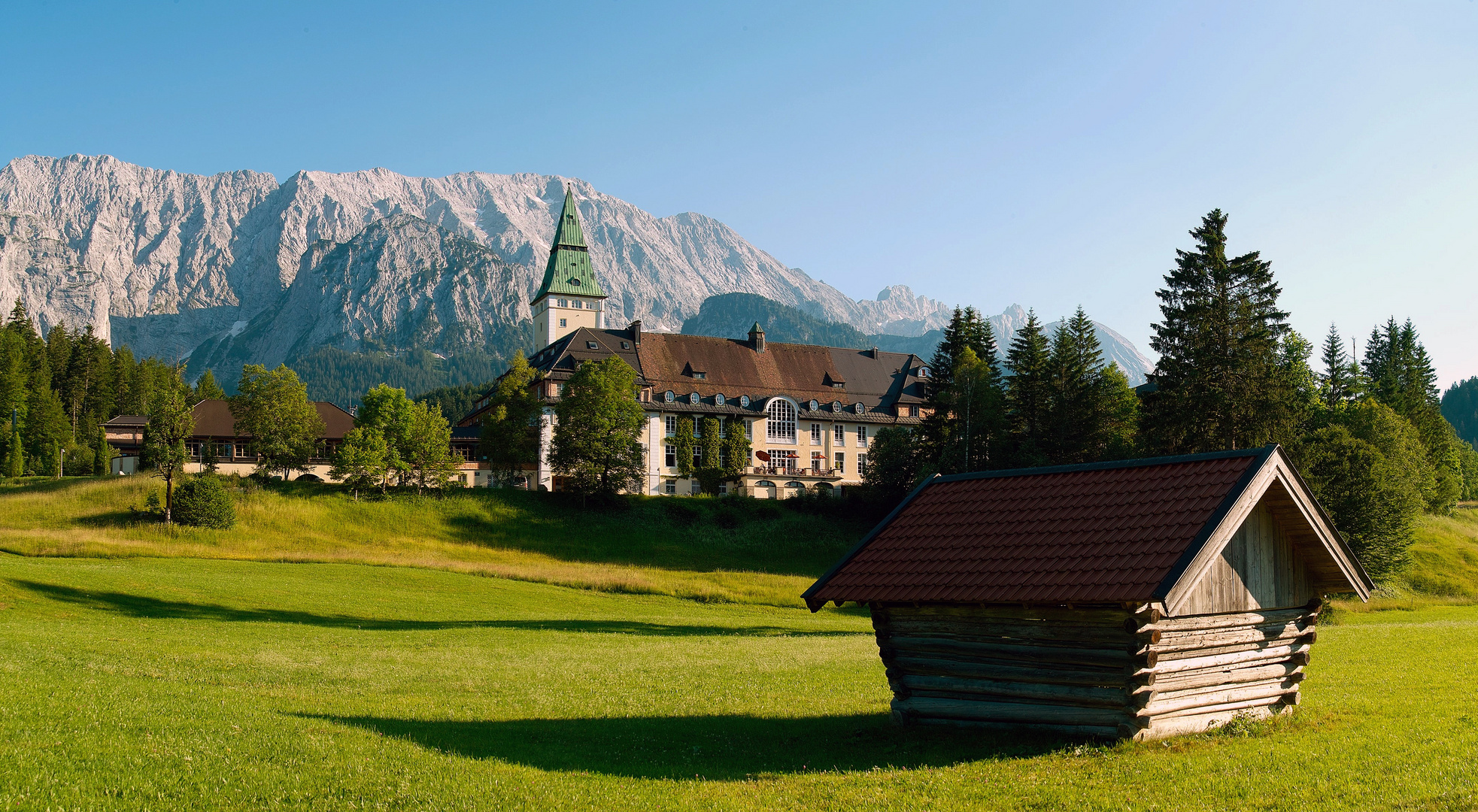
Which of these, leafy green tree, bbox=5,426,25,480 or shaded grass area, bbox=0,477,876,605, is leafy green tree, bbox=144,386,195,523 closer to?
shaded grass area, bbox=0,477,876,605

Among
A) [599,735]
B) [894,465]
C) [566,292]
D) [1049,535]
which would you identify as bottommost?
[599,735]

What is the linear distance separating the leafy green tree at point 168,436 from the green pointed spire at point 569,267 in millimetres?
69928

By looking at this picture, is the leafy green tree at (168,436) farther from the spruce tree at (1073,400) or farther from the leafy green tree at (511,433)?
the spruce tree at (1073,400)

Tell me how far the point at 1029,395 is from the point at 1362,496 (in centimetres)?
2956

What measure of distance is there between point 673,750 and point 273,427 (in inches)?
2941

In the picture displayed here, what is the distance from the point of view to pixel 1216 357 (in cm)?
5459

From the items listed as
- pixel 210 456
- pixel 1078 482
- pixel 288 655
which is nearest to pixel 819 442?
pixel 210 456

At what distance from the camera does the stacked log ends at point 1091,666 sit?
45.3 ft

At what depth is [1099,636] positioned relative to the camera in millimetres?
13922

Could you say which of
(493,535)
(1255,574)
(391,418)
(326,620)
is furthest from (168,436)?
(1255,574)

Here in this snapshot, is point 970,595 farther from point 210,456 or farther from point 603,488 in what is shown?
point 210,456

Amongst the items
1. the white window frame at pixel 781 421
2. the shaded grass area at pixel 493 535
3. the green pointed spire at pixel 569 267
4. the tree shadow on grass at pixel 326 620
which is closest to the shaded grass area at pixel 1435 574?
the tree shadow on grass at pixel 326 620

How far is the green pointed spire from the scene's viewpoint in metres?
Result: 135

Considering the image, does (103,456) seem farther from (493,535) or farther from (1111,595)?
(1111,595)
